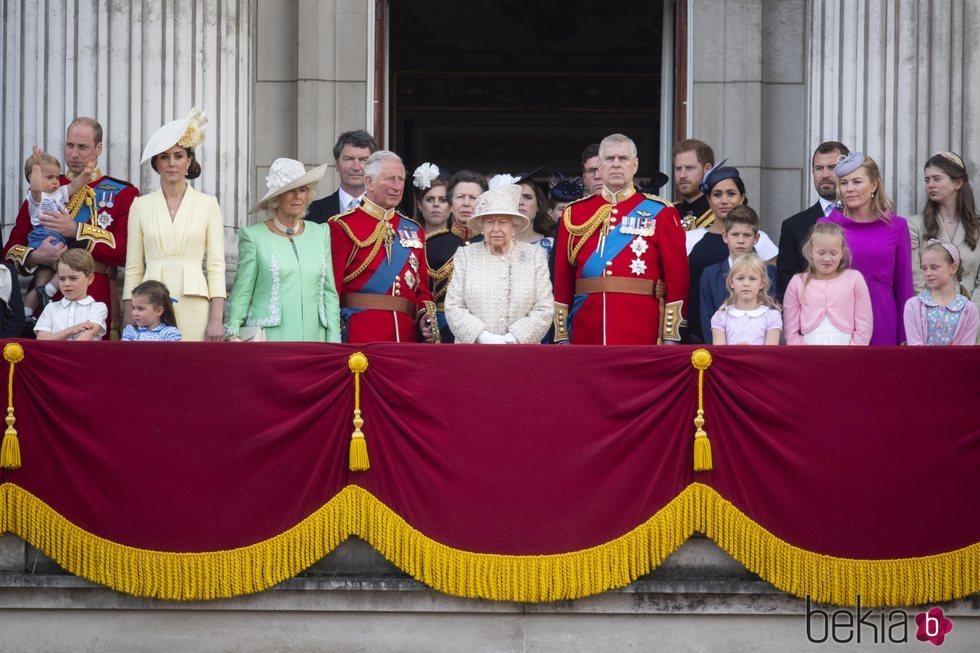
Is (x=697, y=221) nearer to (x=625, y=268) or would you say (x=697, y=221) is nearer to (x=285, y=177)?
(x=625, y=268)

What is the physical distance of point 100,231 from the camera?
9.12 metres

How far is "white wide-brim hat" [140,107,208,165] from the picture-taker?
8625mm

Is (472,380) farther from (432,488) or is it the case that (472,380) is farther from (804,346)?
(804,346)

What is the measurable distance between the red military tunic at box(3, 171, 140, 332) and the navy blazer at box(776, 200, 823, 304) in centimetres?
362

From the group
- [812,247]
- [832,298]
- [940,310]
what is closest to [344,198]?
[812,247]

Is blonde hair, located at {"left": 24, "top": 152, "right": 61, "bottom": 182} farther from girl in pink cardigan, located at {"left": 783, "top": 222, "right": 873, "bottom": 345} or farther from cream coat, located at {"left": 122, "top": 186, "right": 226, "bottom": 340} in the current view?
girl in pink cardigan, located at {"left": 783, "top": 222, "right": 873, "bottom": 345}

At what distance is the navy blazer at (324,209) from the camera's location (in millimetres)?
9648

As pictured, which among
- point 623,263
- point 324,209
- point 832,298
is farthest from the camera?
point 324,209

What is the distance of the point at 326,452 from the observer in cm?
761

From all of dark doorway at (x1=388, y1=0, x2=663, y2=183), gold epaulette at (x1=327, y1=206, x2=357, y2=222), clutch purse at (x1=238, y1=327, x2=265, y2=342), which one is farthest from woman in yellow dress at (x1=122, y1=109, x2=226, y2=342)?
dark doorway at (x1=388, y1=0, x2=663, y2=183)

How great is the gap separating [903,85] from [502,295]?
3.53 metres

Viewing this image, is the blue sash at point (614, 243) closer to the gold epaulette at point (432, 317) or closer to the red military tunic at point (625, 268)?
the red military tunic at point (625, 268)

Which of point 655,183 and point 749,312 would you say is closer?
point 749,312

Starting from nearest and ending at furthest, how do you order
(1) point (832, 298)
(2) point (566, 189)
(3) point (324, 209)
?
1. (1) point (832, 298)
2. (3) point (324, 209)
3. (2) point (566, 189)
